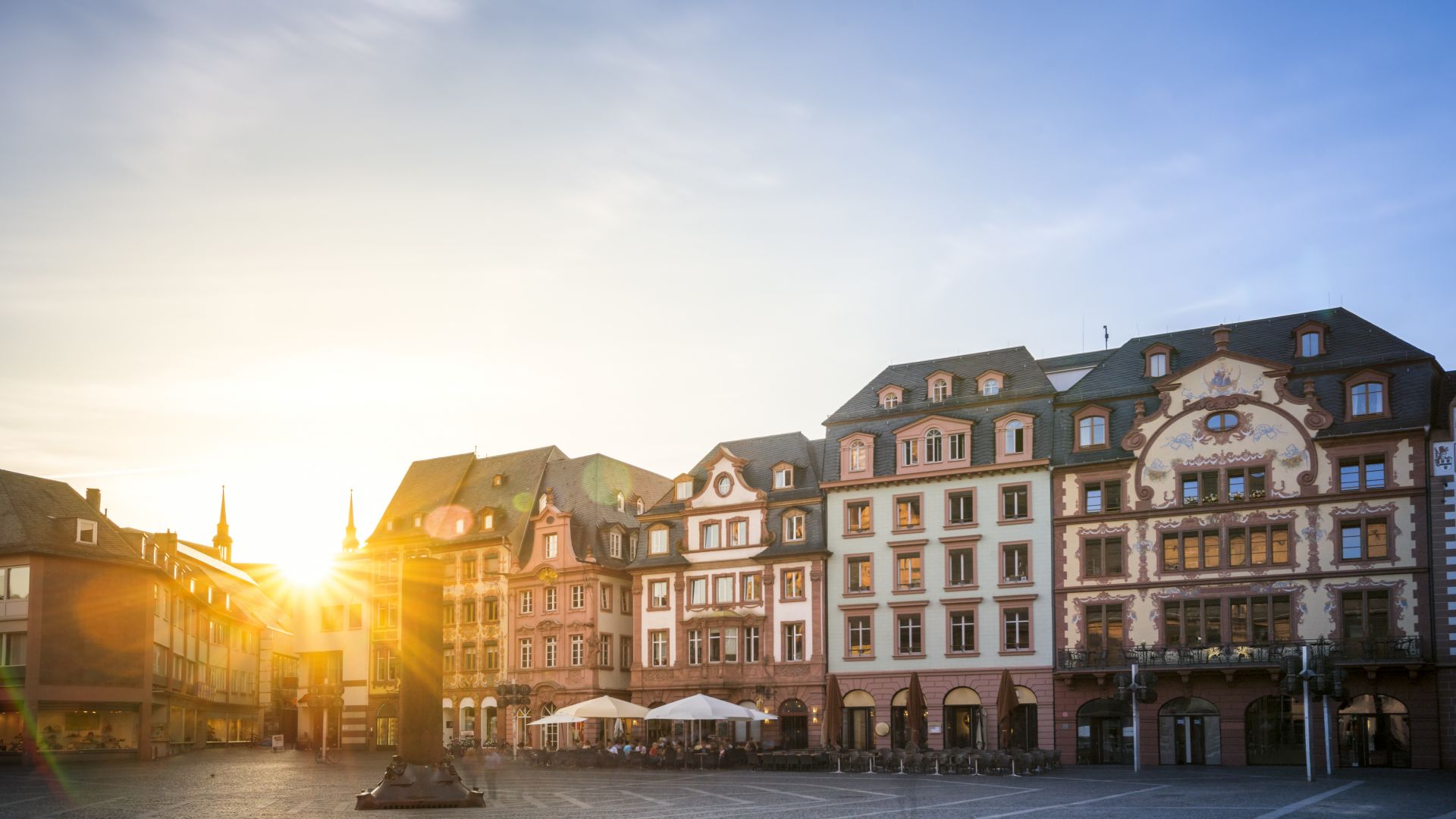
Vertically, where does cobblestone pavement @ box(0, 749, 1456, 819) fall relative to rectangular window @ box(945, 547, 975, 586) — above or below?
below

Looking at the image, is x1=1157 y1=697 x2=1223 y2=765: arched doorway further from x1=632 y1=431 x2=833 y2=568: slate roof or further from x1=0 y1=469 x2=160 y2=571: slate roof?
x1=0 y1=469 x2=160 y2=571: slate roof

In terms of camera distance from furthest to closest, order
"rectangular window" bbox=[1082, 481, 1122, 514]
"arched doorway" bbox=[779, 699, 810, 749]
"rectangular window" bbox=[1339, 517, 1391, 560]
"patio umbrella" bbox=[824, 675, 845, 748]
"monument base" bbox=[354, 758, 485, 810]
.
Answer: "arched doorway" bbox=[779, 699, 810, 749]
"rectangular window" bbox=[1082, 481, 1122, 514]
"patio umbrella" bbox=[824, 675, 845, 748]
"rectangular window" bbox=[1339, 517, 1391, 560]
"monument base" bbox=[354, 758, 485, 810]

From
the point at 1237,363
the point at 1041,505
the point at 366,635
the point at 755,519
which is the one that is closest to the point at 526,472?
the point at 366,635

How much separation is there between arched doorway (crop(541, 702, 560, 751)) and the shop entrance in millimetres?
28351

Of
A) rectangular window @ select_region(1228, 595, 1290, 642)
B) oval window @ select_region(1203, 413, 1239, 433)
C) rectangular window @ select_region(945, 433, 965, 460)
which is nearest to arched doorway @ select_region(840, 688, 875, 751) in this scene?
rectangular window @ select_region(945, 433, 965, 460)

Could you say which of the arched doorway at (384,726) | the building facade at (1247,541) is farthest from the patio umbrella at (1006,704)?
the arched doorway at (384,726)

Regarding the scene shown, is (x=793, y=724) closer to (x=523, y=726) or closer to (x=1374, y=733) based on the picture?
(x=523, y=726)

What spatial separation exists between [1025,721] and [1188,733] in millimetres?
7026

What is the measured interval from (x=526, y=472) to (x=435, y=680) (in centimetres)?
5245

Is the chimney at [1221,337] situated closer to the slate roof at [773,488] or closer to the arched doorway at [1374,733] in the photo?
the arched doorway at [1374,733]

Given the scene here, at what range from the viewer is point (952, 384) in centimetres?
7081

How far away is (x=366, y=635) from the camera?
8712 centimetres

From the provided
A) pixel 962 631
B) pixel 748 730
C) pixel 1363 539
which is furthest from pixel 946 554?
pixel 1363 539

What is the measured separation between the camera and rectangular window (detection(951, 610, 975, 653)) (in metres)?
67.1
